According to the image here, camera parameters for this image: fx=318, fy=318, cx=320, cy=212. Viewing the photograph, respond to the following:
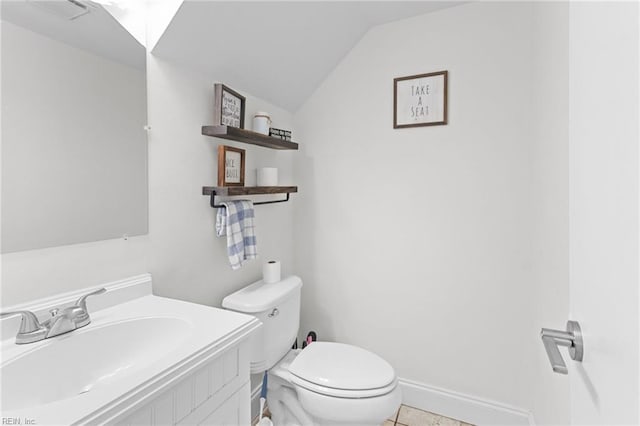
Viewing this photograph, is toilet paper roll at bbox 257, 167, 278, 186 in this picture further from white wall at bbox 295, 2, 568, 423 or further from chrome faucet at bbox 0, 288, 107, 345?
chrome faucet at bbox 0, 288, 107, 345

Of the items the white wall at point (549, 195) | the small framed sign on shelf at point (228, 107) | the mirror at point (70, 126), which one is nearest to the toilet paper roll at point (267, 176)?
the small framed sign on shelf at point (228, 107)

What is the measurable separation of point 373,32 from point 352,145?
2.14 feet

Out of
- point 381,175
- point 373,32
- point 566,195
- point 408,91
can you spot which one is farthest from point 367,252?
point 373,32

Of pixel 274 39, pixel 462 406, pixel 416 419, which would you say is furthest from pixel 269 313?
pixel 274 39

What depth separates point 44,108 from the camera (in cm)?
86

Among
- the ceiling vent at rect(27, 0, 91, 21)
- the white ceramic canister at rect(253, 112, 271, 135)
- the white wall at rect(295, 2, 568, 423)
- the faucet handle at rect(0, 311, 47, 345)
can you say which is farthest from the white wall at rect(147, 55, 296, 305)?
the white wall at rect(295, 2, 568, 423)

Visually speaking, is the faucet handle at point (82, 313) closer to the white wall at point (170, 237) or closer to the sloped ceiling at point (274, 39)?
the white wall at point (170, 237)

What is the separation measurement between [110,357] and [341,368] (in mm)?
907

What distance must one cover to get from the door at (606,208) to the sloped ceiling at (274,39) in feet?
3.78

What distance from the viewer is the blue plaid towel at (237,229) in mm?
1401

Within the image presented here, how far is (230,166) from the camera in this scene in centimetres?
148

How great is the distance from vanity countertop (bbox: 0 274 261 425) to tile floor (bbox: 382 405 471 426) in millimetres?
1226

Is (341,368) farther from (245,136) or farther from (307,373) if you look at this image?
(245,136)

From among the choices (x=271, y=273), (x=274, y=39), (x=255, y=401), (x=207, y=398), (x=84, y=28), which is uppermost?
(x=274, y=39)
